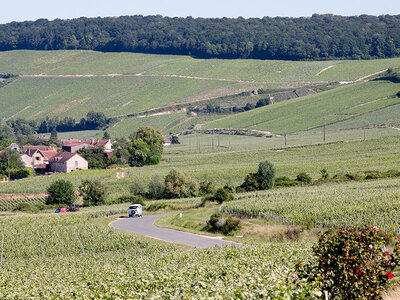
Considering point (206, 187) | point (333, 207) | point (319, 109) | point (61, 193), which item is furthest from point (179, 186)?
point (319, 109)

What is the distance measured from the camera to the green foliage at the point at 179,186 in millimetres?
81688

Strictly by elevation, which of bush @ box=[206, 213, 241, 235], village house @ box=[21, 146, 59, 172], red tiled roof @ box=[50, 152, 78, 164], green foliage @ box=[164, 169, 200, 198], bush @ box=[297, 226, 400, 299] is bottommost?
village house @ box=[21, 146, 59, 172]

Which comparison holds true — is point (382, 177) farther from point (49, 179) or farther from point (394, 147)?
point (49, 179)

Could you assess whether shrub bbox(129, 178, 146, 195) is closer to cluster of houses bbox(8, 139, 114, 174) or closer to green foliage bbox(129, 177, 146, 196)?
green foliage bbox(129, 177, 146, 196)

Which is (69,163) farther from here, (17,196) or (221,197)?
(221,197)

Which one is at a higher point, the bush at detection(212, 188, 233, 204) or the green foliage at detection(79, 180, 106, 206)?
the bush at detection(212, 188, 233, 204)

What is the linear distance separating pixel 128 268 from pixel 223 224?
19.9m

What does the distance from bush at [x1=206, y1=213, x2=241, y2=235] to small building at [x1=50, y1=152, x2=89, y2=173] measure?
7519 centimetres

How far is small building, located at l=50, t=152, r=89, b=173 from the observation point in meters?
121

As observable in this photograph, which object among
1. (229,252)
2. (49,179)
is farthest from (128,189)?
(229,252)

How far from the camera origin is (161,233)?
161ft

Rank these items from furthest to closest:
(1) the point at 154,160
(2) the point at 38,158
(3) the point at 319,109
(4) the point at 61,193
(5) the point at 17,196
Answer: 1. (3) the point at 319,109
2. (2) the point at 38,158
3. (1) the point at 154,160
4. (5) the point at 17,196
5. (4) the point at 61,193

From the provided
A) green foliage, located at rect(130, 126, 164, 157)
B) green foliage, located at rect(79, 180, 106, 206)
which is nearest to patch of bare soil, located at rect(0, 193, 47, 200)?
green foliage, located at rect(79, 180, 106, 206)

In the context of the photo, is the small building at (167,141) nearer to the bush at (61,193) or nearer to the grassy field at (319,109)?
the grassy field at (319,109)
